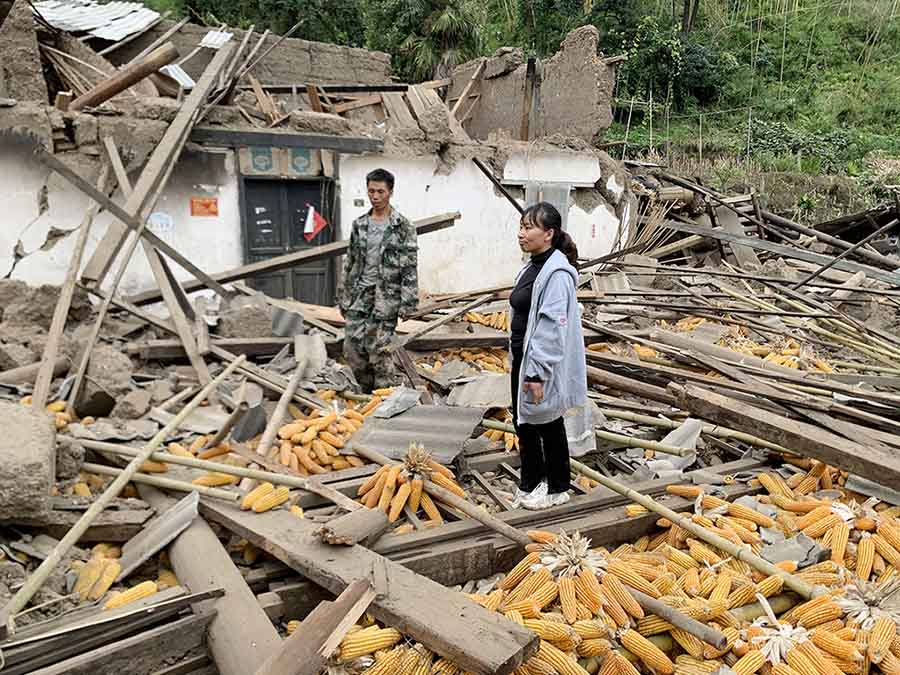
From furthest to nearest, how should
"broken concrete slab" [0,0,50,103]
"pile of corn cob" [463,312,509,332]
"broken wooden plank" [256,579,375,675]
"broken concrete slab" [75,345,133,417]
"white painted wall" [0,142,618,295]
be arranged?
"pile of corn cob" [463,312,509,332], "white painted wall" [0,142,618,295], "broken concrete slab" [0,0,50,103], "broken concrete slab" [75,345,133,417], "broken wooden plank" [256,579,375,675]

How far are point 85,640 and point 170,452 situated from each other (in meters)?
1.90

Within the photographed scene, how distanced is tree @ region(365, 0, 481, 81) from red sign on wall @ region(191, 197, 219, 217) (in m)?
13.6

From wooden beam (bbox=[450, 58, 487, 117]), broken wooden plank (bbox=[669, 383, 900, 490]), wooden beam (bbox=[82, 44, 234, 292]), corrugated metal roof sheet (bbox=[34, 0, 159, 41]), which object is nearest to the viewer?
broken wooden plank (bbox=[669, 383, 900, 490])

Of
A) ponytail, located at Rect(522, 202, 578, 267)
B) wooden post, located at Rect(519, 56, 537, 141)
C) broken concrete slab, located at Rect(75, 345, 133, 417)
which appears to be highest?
wooden post, located at Rect(519, 56, 537, 141)

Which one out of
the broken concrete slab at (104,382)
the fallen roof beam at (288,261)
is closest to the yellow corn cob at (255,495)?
the broken concrete slab at (104,382)

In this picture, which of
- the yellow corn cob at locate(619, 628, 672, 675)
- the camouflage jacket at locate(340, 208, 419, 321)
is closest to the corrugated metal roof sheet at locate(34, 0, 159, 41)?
the camouflage jacket at locate(340, 208, 419, 321)

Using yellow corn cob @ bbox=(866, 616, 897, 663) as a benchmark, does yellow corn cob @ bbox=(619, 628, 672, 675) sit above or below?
below

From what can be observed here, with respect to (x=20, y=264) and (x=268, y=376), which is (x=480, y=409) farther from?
(x=20, y=264)

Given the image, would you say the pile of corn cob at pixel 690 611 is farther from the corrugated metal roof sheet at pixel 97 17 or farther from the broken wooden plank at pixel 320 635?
the corrugated metal roof sheet at pixel 97 17

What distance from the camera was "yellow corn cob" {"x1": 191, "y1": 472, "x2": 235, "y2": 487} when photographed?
427cm

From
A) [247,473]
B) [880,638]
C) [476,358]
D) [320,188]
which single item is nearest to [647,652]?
[880,638]

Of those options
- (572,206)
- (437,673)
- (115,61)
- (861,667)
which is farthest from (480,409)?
(115,61)

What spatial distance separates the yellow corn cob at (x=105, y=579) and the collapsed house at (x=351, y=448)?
1.4 inches

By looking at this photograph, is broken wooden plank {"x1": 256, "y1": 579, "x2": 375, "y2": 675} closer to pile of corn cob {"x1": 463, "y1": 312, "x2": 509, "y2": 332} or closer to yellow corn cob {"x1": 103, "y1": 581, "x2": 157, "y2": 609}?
yellow corn cob {"x1": 103, "y1": 581, "x2": 157, "y2": 609}
